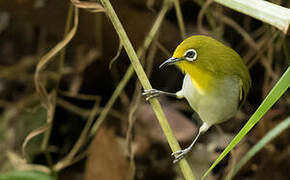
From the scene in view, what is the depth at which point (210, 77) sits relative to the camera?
104 centimetres

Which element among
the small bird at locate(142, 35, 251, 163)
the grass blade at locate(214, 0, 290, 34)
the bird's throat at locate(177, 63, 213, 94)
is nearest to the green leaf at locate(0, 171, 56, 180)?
the small bird at locate(142, 35, 251, 163)

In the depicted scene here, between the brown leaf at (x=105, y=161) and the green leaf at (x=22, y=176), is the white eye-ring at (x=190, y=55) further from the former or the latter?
the brown leaf at (x=105, y=161)

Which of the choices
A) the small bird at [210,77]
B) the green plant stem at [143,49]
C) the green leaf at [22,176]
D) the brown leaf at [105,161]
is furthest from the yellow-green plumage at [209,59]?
the brown leaf at [105,161]

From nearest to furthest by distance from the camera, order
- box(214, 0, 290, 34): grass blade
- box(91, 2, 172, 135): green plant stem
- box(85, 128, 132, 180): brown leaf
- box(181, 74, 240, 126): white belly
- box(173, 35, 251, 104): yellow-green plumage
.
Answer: box(214, 0, 290, 34): grass blade
box(173, 35, 251, 104): yellow-green plumage
box(181, 74, 240, 126): white belly
box(91, 2, 172, 135): green plant stem
box(85, 128, 132, 180): brown leaf

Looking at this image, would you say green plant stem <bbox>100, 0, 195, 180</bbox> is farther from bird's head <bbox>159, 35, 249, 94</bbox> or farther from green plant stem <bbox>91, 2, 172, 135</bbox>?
green plant stem <bbox>91, 2, 172, 135</bbox>

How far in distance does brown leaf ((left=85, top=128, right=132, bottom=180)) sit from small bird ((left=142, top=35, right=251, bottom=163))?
58 cm

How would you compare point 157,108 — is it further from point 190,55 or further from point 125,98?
point 125,98

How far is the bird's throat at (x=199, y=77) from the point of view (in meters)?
1.00

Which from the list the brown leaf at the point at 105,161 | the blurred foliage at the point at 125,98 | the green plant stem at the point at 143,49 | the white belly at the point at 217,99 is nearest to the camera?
the white belly at the point at 217,99

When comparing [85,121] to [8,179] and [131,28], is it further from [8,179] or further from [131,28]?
[8,179]

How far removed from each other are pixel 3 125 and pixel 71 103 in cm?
40

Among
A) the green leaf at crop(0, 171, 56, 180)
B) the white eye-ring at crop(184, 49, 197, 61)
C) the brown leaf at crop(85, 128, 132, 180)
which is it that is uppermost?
the white eye-ring at crop(184, 49, 197, 61)

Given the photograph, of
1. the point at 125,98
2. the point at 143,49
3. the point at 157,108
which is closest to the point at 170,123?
the point at 125,98

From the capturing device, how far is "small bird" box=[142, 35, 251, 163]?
3.08 ft
